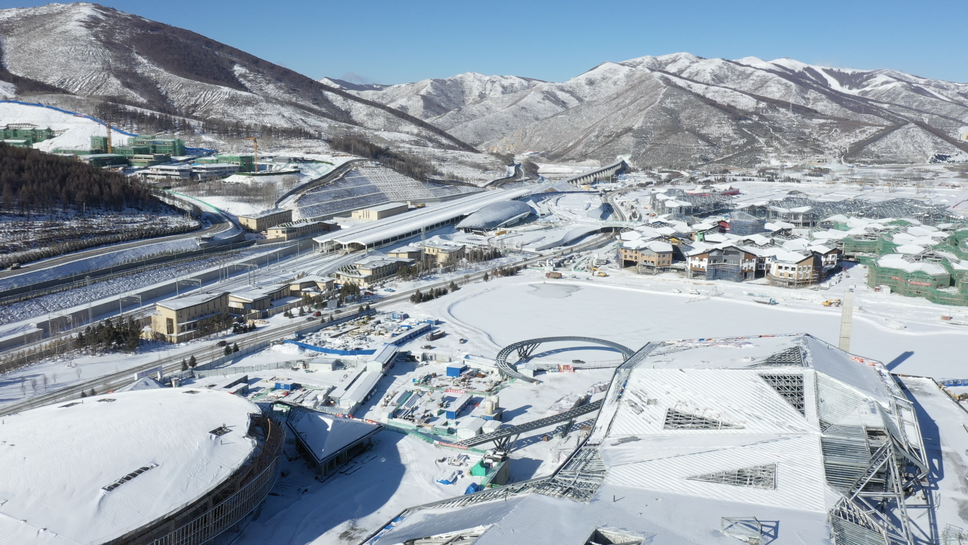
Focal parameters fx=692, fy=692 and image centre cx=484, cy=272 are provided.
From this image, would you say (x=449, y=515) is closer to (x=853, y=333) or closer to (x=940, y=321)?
(x=853, y=333)

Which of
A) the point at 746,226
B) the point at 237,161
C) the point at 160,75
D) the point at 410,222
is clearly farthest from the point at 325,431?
the point at 160,75

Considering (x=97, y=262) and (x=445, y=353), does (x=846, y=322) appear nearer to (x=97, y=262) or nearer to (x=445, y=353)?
(x=445, y=353)

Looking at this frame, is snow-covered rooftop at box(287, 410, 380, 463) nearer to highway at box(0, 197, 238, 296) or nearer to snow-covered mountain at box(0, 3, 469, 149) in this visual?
highway at box(0, 197, 238, 296)

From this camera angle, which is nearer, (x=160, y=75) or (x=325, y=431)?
(x=325, y=431)

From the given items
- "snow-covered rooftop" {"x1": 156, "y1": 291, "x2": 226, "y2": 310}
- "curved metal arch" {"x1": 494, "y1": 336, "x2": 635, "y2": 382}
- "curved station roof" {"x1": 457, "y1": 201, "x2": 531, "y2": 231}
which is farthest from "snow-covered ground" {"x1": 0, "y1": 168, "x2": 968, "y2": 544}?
"curved station roof" {"x1": 457, "y1": 201, "x2": 531, "y2": 231}

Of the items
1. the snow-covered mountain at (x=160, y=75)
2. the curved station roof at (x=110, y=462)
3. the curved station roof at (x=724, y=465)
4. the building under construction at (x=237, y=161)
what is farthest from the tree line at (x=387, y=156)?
the curved station roof at (x=724, y=465)
